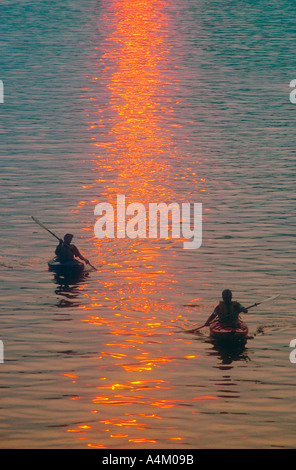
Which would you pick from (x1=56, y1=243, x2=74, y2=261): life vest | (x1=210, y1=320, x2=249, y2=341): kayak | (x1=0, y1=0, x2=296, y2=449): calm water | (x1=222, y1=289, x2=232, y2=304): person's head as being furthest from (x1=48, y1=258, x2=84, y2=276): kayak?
(x1=210, y1=320, x2=249, y2=341): kayak

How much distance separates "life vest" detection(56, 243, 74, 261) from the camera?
48.7 m

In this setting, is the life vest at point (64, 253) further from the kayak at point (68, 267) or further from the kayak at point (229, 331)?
the kayak at point (229, 331)

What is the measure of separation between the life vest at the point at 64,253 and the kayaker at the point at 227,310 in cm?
1050

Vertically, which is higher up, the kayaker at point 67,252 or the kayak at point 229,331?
the kayaker at point 67,252

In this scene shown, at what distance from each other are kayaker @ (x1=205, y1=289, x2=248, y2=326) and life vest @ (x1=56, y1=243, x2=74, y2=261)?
10.5m

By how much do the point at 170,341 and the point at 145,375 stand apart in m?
3.50

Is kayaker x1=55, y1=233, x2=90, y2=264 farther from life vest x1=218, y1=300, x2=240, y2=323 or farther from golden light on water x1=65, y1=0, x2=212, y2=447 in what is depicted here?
life vest x1=218, y1=300, x2=240, y2=323

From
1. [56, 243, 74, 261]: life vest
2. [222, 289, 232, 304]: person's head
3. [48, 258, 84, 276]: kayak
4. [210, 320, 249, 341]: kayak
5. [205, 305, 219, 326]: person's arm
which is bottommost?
[210, 320, 249, 341]: kayak

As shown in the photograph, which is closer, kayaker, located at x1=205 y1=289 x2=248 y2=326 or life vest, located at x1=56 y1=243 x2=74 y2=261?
kayaker, located at x1=205 y1=289 x2=248 y2=326

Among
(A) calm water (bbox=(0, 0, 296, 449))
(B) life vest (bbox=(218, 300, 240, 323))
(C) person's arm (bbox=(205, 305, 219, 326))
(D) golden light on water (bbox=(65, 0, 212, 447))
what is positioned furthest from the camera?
(C) person's arm (bbox=(205, 305, 219, 326))

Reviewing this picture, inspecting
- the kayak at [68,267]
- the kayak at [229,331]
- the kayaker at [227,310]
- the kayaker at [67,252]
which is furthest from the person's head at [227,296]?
the kayaker at [67,252]

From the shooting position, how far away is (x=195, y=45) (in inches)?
5531

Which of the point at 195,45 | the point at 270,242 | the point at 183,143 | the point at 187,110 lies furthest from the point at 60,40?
the point at 270,242

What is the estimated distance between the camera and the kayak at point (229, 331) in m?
38.8
